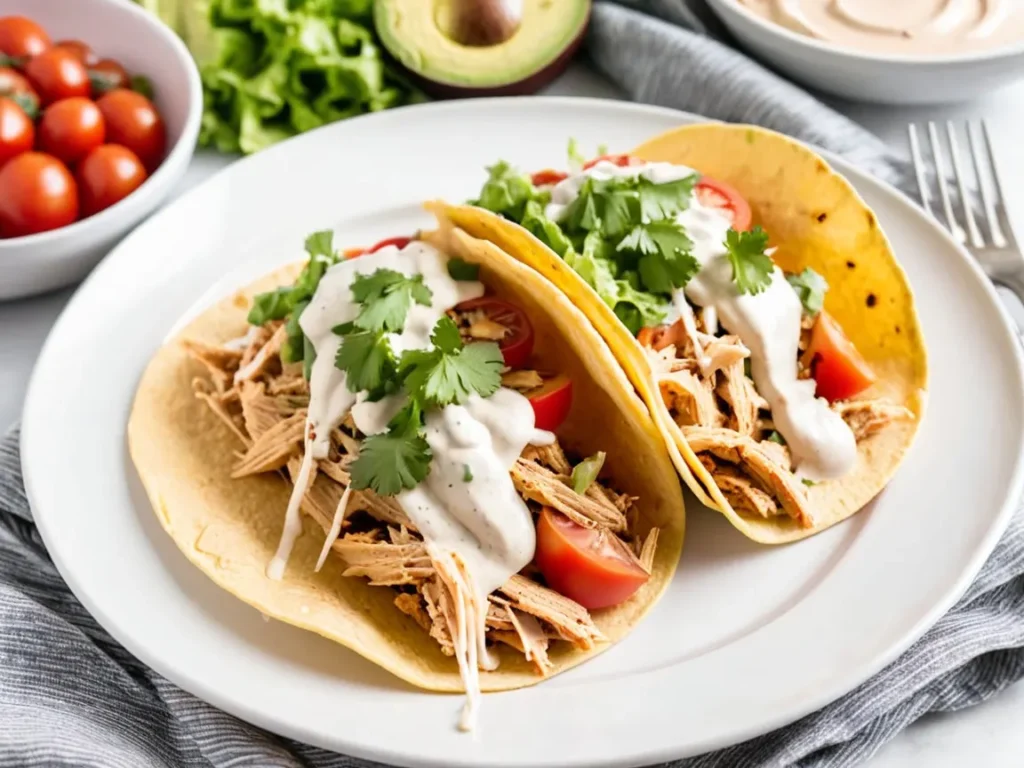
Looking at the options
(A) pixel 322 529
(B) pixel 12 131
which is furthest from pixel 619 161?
(B) pixel 12 131

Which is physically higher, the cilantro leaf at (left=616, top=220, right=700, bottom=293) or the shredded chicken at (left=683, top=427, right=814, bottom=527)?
the cilantro leaf at (left=616, top=220, right=700, bottom=293)

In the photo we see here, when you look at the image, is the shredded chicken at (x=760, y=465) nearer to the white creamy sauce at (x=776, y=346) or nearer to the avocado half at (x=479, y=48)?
the white creamy sauce at (x=776, y=346)

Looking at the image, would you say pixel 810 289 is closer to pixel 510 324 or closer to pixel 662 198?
pixel 662 198

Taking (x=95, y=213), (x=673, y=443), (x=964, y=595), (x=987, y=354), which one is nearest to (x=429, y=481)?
(x=673, y=443)

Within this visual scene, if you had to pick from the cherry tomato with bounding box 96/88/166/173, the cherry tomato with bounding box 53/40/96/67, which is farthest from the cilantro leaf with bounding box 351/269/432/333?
the cherry tomato with bounding box 53/40/96/67

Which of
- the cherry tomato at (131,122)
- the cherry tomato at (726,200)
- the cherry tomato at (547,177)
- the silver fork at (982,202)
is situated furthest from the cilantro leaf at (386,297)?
the silver fork at (982,202)

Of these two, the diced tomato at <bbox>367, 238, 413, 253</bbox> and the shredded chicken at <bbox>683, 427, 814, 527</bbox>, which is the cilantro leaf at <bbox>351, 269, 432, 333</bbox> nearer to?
the diced tomato at <bbox>367, 238, 413, 253</bbox>
